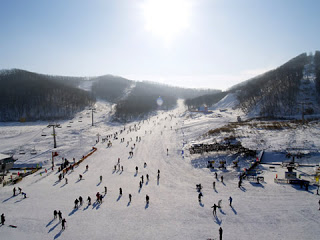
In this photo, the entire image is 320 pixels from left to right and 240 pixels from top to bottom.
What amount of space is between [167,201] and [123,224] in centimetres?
480

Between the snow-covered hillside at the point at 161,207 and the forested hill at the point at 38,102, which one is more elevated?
the forested hill at the point at 38,102

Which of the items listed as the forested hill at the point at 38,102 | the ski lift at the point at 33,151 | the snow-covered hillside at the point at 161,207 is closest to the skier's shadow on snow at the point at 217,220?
the snow-covered hillside at the point at 161,207

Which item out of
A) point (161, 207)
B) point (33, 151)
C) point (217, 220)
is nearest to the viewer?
point (217, 220)

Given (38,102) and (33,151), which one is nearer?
(33,151)

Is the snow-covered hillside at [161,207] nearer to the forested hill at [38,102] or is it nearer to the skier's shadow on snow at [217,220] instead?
the skier's shadow on snow at [217,220]

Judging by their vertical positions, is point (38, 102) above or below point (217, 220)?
above

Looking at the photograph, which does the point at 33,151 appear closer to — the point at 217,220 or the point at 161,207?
the point at 161,207

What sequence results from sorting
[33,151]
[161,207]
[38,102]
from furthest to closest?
[38,102] → [33,151] → [161,207]

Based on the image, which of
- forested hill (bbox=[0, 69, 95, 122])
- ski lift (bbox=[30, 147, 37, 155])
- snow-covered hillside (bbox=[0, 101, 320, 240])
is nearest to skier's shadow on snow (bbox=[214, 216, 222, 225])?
snow-covered hillside (bbox=[0, 101, 320, 240])

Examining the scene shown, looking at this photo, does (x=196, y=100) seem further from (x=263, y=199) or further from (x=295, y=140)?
(x=263, y=199)

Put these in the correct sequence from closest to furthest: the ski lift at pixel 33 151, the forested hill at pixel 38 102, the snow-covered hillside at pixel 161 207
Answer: the snow-covered hillside at pixel 161 207 < the ski lift at pixel 33 151 < the forested hill at pixel 38 102

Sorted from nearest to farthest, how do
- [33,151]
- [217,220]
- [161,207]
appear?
1. [217,220]
2. [161,207]
3. [33,151]

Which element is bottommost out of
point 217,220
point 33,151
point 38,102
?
point 33,151

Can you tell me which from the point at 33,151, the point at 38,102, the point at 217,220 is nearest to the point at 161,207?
the point at 217,220
